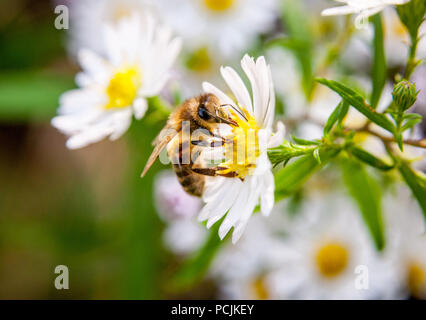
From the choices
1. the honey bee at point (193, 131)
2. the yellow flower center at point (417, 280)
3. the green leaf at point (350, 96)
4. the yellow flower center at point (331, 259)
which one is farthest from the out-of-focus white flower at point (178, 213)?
the green leaf at point (350, 96)

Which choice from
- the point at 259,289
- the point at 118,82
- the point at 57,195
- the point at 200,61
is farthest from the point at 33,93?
the point at 259,289

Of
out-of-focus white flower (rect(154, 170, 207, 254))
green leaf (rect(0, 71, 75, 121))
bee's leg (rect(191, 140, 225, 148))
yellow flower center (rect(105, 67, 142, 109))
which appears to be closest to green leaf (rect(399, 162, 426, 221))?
bee's leg (rect(191, 140, 225, 148))

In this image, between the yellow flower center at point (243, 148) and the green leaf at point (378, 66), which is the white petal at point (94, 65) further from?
the green leaf at point (378, 66)

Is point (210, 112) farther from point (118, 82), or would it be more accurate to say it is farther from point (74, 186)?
point (74, 186)

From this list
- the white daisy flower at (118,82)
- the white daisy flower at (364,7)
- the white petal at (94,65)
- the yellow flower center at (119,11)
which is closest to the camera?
the white daisy flower at (364,7)

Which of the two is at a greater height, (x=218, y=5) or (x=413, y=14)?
(x=218, y=5)

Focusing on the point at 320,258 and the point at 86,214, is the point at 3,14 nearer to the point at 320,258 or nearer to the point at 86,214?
the point at 86,214

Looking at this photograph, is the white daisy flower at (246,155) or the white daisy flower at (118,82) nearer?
the white daisy flower at (246,155)
